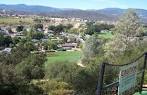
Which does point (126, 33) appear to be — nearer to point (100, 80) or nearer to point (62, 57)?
point (100, 80)

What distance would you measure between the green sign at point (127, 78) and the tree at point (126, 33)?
28.9 m

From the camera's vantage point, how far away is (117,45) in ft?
115

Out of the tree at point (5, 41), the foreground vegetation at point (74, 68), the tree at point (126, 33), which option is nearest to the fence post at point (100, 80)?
the foreground vegetation at point (74, 68)

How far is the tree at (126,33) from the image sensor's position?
35094mm

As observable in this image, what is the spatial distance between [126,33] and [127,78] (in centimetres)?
3085

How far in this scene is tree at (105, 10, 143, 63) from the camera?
115 feet

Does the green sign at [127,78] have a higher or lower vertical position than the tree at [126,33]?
higher

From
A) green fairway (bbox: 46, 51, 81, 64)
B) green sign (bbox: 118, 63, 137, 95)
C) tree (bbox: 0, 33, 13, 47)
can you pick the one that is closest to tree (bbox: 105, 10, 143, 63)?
green fairway (bbox: 46, 51, 81, 64)

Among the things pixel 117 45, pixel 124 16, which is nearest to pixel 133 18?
pixel 124 16

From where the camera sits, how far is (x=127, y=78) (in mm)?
5605

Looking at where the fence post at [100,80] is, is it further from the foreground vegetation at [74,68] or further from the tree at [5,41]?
the tree at [5,41]

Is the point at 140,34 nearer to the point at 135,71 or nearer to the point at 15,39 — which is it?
the point at 135,71

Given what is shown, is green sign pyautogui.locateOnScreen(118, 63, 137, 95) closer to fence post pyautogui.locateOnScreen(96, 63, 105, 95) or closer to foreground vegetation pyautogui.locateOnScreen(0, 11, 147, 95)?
fence post pyautogui.locateOnScreen(96, 63, 105, 95)

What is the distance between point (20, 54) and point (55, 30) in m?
104
